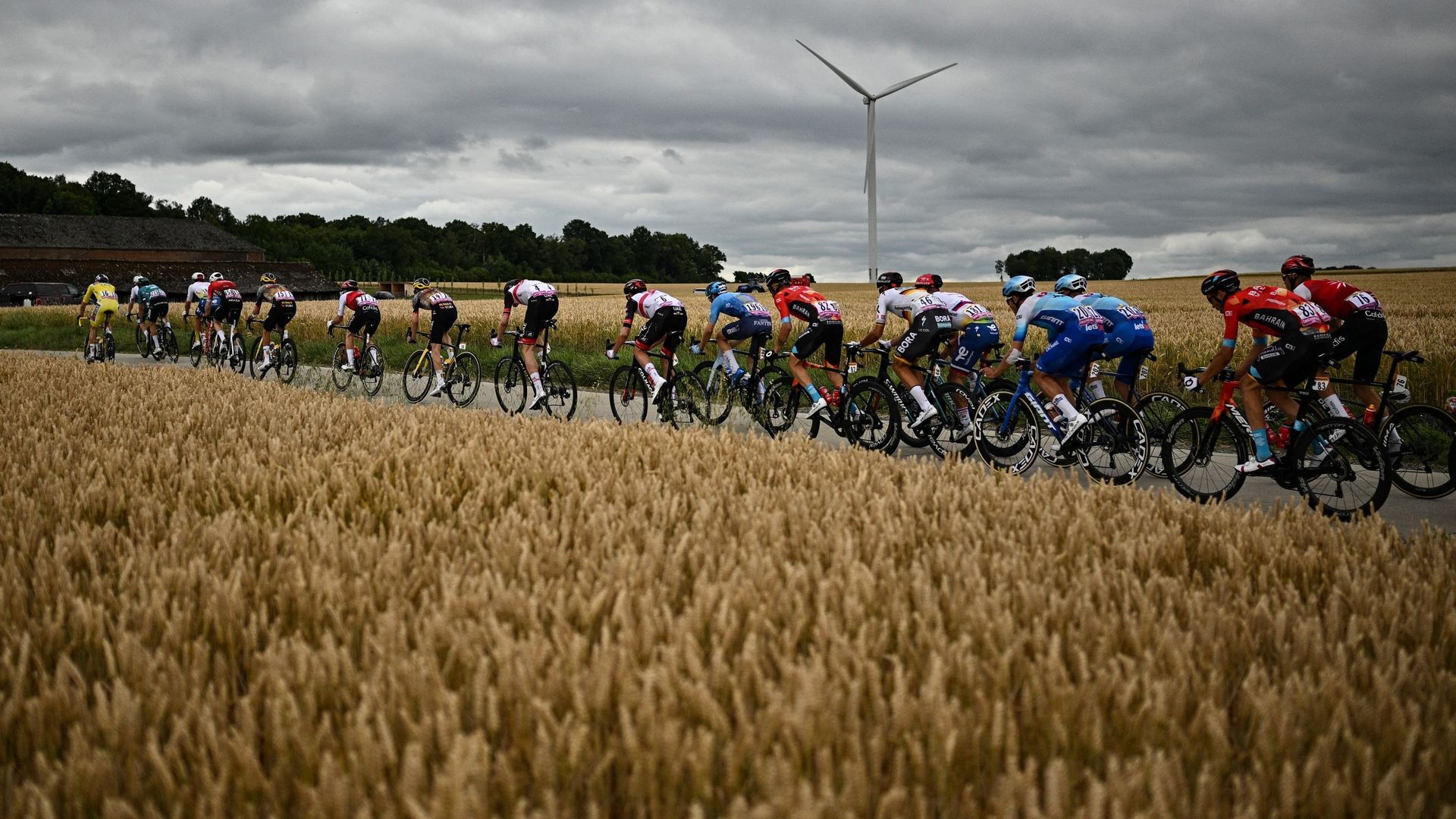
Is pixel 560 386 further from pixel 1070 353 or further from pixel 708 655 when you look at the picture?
pixel 708 655

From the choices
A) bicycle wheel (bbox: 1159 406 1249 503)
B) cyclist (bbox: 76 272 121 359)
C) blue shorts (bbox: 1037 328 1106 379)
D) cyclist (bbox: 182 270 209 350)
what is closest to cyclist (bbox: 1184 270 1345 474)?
bicycle wheel (bbox: 1159 406 1249 503)

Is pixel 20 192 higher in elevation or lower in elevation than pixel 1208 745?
higher

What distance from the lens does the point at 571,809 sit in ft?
5.98

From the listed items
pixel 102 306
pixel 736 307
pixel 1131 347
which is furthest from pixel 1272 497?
pixel 102 306

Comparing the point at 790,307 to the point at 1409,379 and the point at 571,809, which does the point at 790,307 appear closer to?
the point at 1409,379

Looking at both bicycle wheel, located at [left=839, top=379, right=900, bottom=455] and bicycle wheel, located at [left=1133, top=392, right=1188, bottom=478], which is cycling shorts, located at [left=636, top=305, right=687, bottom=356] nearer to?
bicycle wheel, located at [left=839, top=379, right=900, bottom=455]

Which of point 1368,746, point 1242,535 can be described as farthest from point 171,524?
point 1242,535

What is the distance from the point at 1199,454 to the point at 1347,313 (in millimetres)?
3674

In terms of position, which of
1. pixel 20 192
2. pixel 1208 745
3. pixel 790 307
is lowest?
pixel 1208 745

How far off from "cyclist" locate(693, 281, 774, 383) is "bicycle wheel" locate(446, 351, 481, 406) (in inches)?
191

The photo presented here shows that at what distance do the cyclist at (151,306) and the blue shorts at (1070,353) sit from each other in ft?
78.8

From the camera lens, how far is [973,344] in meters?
11.1

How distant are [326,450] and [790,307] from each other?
772 centimetres

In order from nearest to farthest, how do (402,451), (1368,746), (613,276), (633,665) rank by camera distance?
(1368,746) → (633,665) → (402,451) → (613,276)
